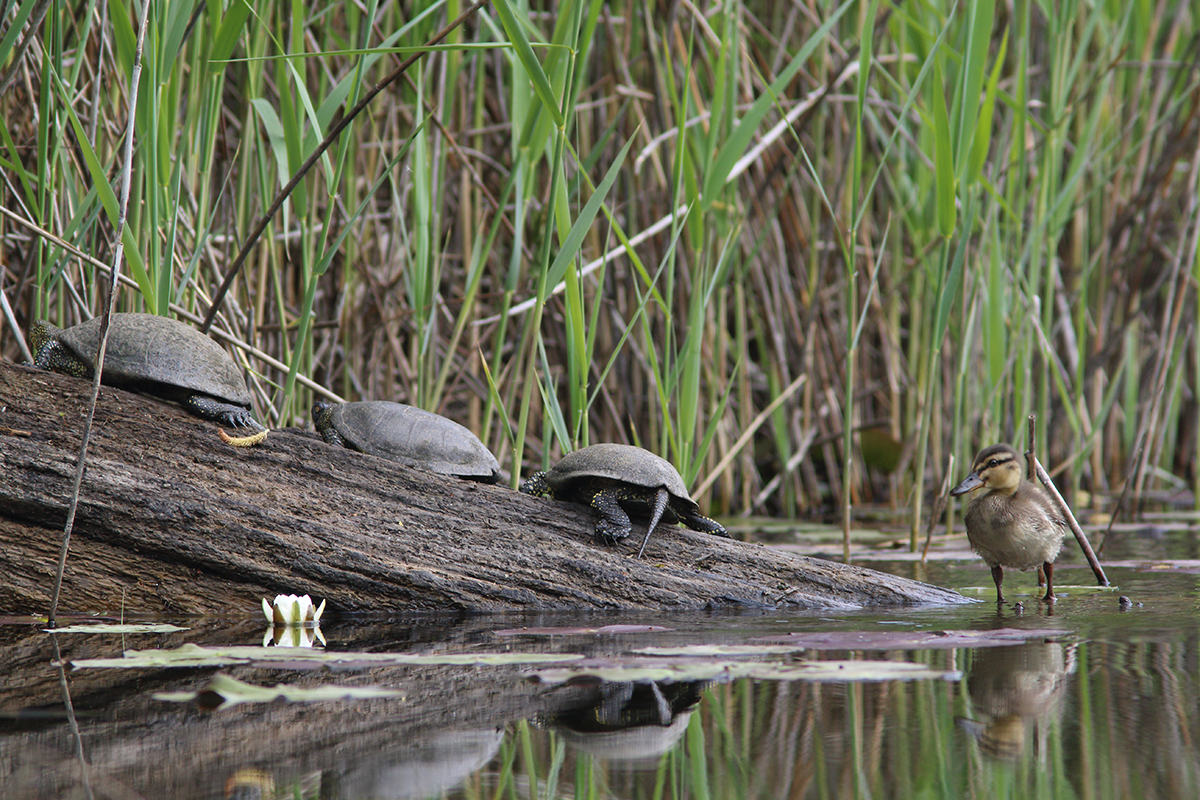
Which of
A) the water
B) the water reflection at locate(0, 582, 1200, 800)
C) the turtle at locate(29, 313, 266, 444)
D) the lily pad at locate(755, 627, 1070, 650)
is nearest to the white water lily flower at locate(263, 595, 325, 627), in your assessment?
the water

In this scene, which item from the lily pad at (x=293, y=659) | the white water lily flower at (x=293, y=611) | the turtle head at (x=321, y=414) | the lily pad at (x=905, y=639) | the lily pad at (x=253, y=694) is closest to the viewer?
the lily pad at (x=253, y=694)

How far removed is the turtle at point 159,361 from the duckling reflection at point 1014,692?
230 centimetres

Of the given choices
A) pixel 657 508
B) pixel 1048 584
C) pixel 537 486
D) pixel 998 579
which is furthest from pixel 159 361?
pixel 1048 584

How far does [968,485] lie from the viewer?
3.33m

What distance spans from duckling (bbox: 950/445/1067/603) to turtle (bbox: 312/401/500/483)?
64.3 inches

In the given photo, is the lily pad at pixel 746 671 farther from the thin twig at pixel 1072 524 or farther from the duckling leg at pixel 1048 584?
the thin twig at pixel 1072 524

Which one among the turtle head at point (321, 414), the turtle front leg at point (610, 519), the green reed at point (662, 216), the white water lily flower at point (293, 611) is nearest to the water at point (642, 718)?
the white water lily flower at point (293, 611)

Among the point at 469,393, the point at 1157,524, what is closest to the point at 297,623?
the point at 469,393

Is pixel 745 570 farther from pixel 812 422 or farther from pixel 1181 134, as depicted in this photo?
pixel 1181 134

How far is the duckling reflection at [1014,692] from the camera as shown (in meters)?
1.59

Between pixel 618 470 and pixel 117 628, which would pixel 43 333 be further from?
pixel 618 470

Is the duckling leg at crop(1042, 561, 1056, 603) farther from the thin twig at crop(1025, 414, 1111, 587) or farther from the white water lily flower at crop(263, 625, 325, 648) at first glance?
the white water lily flower at crop(263, 625, 325, 648)

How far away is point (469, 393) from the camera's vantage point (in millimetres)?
5836

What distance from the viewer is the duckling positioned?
10.3ft
